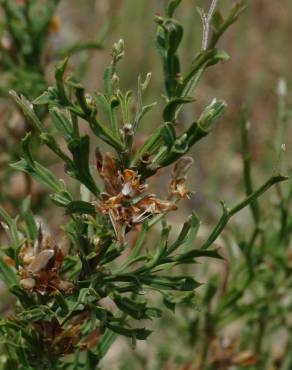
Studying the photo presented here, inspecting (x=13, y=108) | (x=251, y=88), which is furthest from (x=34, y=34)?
(x=251, y=88)

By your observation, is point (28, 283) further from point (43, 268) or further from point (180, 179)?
point (180, 179)

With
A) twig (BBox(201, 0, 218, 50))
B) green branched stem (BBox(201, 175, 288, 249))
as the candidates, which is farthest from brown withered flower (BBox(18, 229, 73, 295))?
twig (BBox(201, 0, 218, 50))

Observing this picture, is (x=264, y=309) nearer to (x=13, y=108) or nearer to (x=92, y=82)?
(x=13, y=108)

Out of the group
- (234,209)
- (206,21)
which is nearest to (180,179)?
(234,209)

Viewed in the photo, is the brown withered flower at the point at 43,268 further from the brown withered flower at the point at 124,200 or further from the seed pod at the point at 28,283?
the brown withered flower at the point at 124,200

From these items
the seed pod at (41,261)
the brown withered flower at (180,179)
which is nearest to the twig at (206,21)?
the brown withered flower at (180,179)
